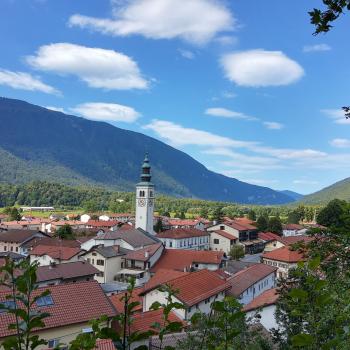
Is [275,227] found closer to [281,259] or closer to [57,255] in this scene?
[281,259]

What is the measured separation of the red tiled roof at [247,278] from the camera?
29.9 meters

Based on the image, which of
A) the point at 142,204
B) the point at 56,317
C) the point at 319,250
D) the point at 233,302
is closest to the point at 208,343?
the point at 233,302

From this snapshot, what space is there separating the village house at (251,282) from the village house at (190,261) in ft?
24.4

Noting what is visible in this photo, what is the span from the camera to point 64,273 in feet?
117

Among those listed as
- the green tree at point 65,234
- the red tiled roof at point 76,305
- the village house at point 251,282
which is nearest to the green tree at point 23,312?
the red tiled roof at point 76,305

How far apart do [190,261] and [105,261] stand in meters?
9.45

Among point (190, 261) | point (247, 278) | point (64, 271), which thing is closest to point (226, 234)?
point (190, 261)

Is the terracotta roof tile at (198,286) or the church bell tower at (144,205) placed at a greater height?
the church bell tower at (144,205)

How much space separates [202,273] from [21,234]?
4629 cm

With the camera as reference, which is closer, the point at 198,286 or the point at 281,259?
the point at 198,286

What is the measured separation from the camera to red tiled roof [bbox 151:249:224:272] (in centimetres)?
4369

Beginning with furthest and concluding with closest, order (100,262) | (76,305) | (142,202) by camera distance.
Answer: (142,202) → (100,262) → (76,305)

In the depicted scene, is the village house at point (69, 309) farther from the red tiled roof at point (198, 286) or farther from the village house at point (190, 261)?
the village house at point (190, 261)

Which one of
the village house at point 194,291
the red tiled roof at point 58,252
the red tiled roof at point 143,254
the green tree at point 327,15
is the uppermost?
the green tree at point 327,15
